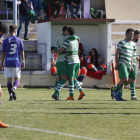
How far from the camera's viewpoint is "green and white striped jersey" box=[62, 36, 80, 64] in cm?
1103

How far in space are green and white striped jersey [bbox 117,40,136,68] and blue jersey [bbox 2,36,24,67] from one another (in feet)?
7.91

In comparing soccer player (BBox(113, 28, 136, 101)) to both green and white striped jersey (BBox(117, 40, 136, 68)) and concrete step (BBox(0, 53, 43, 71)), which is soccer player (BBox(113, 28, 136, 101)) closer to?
green and white striped jersey (BBox(117, 40, 136, 68))

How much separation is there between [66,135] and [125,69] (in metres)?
5.30

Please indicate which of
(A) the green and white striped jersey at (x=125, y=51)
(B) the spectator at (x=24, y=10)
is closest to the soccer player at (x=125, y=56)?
(A) the green and white striped jersey at (x=125, y=51)

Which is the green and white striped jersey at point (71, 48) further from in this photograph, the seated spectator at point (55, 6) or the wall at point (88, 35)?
the wall at point (88, 35)

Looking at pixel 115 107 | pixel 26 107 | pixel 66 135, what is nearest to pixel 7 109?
pixel 26 107

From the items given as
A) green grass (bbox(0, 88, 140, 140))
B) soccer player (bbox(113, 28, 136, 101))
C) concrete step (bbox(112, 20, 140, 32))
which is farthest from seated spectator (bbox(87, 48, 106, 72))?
green grass (bbox(0, 88, 140, 140))

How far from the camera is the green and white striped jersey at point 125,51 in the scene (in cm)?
1091

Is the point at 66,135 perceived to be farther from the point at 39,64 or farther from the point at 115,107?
the point at 39,64

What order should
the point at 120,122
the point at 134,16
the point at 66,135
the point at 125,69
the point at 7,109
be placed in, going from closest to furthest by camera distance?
the point at 66,135, the point at 120,122, the point at 7,109, the point at 125,69, the point at 134,16

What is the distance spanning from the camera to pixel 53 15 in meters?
20.0

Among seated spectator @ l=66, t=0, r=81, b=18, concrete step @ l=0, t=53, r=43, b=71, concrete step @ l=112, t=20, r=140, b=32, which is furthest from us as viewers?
concrete step @ l=112, t=20, r=140, b=32

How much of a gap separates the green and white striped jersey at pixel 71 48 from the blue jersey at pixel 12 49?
43.8 inches

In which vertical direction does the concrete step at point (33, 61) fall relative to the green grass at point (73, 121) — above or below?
above
